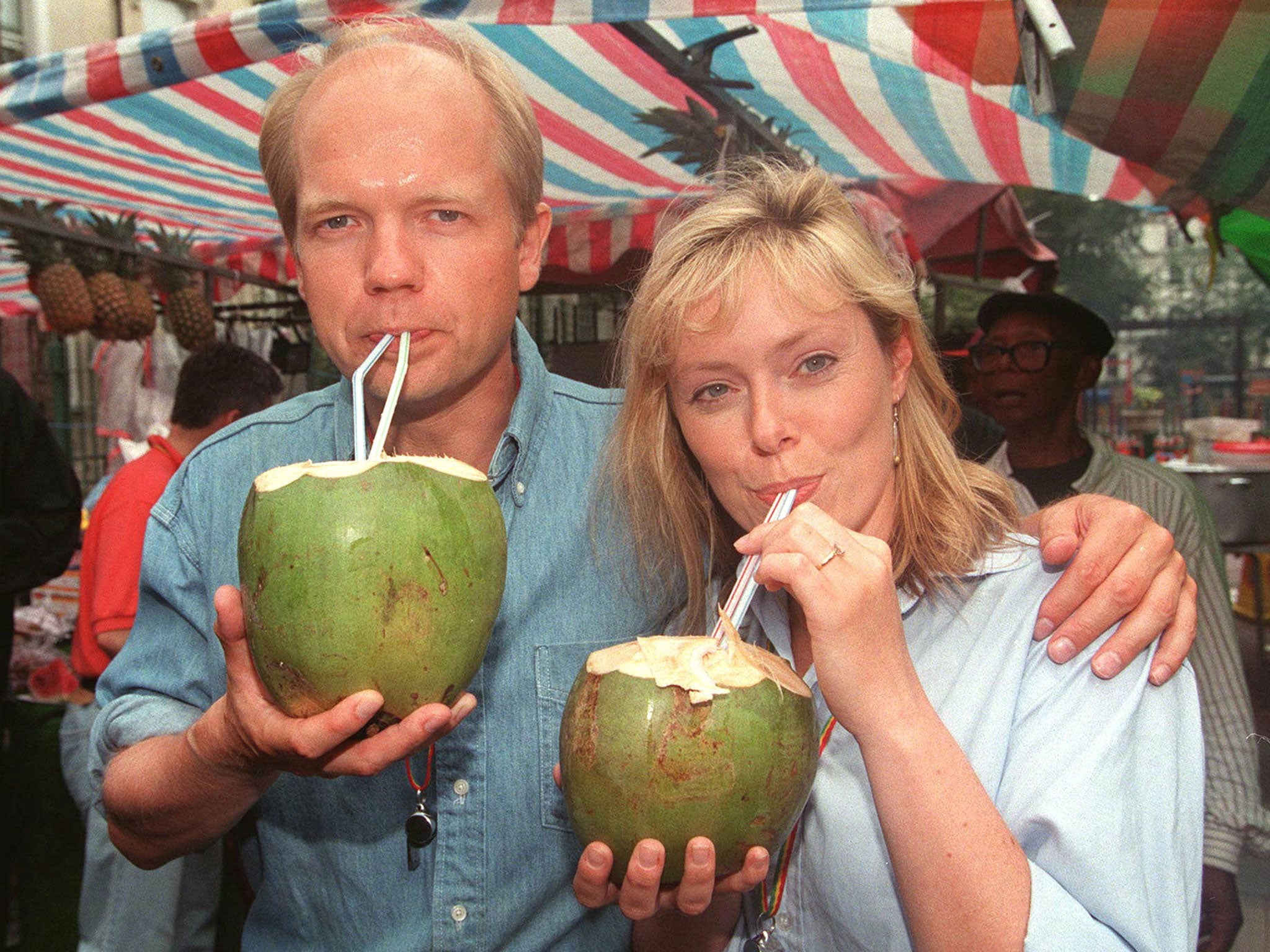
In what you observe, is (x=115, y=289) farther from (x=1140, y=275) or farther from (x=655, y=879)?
(x=1140, y=275)

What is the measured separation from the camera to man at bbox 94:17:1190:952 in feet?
4.38

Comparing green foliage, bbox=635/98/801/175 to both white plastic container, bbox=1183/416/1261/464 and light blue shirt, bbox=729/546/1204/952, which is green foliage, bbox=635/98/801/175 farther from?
white plastic container, bbox=1183/416/1261/464

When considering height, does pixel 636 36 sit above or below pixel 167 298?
above

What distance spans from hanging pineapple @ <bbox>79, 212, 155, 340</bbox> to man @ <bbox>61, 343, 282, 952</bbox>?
139 centimetres

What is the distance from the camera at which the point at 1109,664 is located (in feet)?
3.70

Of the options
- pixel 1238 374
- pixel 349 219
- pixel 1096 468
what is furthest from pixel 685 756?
pixel 1238 374

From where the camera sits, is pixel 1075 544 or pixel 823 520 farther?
pixel 1075 544

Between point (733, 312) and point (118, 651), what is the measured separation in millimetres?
2530

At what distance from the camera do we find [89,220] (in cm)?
557

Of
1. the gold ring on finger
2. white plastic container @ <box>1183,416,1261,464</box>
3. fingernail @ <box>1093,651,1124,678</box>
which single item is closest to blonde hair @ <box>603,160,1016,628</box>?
fingernail @ <box>1093,651,1124,678</box>

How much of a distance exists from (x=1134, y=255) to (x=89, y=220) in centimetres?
2135

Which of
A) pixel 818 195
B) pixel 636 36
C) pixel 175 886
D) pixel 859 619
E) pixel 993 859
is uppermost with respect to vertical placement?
pixel 636 36

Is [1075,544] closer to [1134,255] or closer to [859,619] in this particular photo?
[859,619]

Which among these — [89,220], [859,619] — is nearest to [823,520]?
[859,619]
